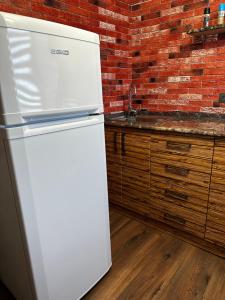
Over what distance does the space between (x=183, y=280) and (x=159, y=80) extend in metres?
1.87

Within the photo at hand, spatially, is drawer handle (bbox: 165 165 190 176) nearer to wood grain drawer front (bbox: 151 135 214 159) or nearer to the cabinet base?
wood grain drawer front (bbox: 151 135 214 159)

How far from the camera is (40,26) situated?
2.77 ft

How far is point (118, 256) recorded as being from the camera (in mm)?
1651

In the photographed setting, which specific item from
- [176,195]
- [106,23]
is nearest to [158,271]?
[176,195]

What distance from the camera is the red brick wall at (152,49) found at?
1.86m

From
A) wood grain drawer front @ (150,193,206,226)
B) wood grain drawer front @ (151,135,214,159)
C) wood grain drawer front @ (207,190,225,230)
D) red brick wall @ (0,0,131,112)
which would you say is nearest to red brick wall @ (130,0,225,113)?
red brick wall @ (0,0,131,112)

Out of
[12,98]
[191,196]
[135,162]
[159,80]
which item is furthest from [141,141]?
[12,98]

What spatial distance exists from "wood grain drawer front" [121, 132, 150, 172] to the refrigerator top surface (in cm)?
97

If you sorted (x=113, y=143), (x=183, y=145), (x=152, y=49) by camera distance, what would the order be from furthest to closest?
(x=152, y=49) < (x=113, y=143) < (x=183, y=145)

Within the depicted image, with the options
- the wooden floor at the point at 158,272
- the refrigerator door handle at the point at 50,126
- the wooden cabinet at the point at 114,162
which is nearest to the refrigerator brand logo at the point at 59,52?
the refrigerator door handle at the point at 50,126

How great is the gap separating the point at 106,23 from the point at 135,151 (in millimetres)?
1387

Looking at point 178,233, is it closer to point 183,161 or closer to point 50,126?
point 183,161

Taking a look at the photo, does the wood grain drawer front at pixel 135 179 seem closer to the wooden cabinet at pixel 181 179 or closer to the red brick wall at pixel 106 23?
the wooden cabinet at pixel 181 179

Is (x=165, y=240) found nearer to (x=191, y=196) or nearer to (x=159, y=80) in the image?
(x=191, y=196)
